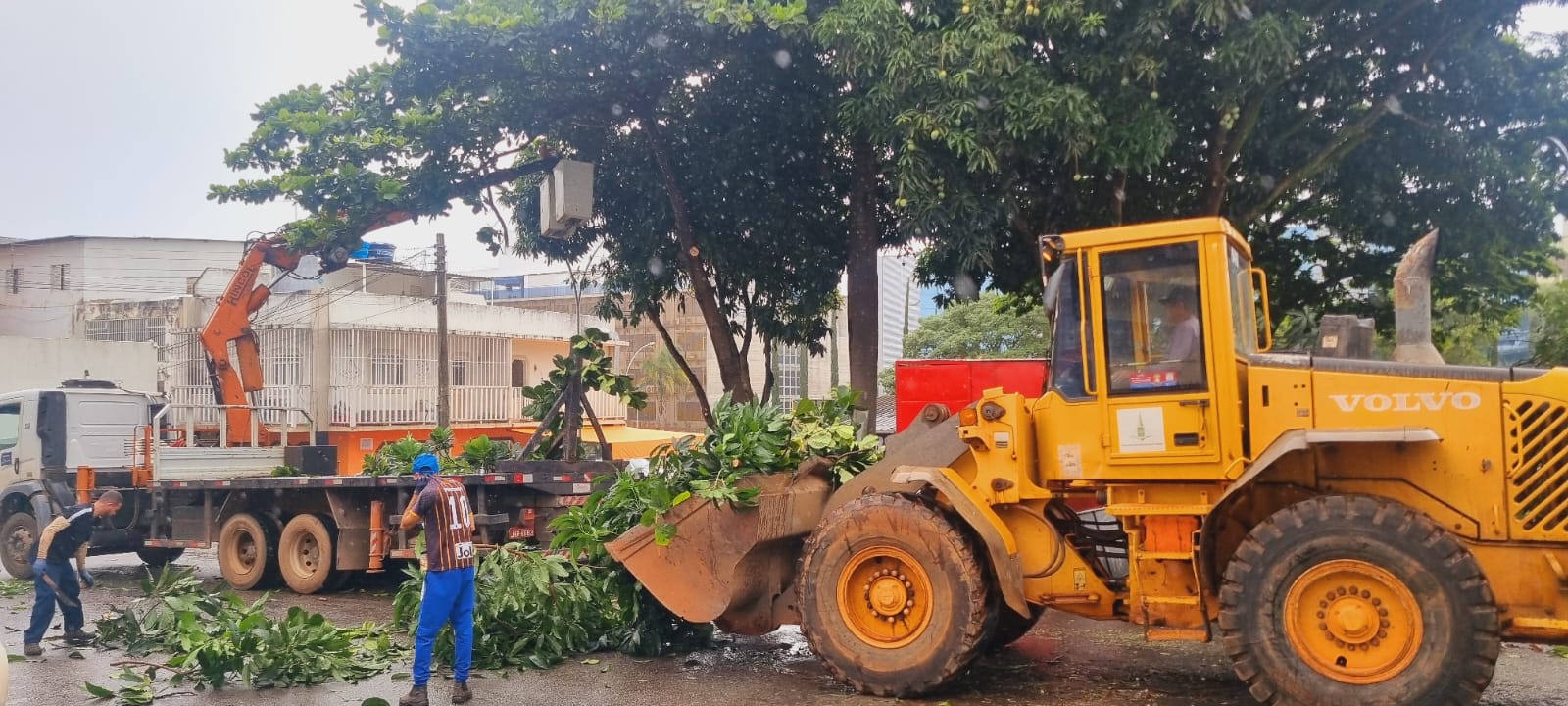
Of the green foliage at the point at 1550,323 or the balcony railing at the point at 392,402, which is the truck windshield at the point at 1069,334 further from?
the balcony railing at the point at 392,402

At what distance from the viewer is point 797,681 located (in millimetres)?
Answer: 8133

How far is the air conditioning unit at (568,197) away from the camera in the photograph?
14539 millimetres

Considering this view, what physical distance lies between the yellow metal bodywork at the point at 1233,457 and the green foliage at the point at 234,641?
4559 millimetres

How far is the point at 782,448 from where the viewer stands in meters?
8.68

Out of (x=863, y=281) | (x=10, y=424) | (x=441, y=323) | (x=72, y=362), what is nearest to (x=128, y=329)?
(x=72, y=362)

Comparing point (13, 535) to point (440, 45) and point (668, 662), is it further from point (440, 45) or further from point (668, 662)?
point (668, 662)

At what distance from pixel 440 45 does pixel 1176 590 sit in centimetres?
998

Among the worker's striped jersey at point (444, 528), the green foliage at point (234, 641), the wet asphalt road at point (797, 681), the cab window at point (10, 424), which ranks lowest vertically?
the wet asphalt road at point (797, 681)

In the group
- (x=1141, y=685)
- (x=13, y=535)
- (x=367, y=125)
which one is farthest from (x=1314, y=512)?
(x=13, y=535)

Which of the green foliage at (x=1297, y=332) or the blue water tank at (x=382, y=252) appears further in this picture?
the blue water tank at (x=382, y=252)

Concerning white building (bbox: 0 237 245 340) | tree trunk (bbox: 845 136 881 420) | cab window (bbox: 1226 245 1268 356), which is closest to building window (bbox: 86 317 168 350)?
white building (bbox: 0 237 245 340)

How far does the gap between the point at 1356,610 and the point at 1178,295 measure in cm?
190

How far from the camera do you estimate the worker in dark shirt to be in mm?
9523

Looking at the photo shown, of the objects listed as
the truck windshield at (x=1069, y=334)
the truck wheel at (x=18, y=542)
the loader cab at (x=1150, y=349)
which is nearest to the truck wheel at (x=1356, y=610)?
the loader cab at (x=1150, y=349)
